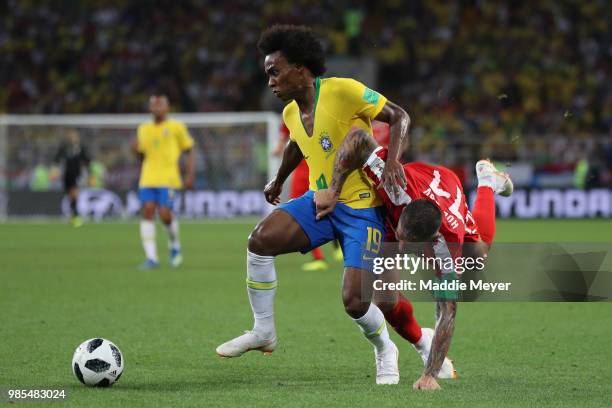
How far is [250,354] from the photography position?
289 inches

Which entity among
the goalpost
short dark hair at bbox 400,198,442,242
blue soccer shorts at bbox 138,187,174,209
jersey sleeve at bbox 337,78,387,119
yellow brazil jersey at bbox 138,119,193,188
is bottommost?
the goalpost

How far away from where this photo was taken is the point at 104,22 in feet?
101

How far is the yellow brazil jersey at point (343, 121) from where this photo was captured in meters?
6.22

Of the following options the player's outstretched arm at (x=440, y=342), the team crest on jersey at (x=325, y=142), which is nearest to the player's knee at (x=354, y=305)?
the player's outstretched arm at (x=440, y=342)

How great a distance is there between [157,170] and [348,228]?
7.89m

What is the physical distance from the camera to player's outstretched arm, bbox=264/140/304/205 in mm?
6672

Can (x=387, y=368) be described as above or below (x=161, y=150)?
above

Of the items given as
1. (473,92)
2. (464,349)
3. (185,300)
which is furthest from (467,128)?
(464,349)

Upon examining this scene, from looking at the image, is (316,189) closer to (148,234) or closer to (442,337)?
(442,337)

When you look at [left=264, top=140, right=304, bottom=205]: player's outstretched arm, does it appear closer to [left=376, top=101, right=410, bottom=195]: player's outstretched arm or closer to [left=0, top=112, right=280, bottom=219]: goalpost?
[left=376, top=101, right=410, bottom=195]: player's outstretched arm

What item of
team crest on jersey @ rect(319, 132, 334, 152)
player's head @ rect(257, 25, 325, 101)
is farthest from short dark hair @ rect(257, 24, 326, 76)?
team crest on jersey @ rect(319, 132, 334, 152)

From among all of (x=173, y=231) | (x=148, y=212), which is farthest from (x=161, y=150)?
(x=173, y=231)

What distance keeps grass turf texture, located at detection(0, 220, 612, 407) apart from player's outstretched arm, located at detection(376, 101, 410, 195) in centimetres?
114

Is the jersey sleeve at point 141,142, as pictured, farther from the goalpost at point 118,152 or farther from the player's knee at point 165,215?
the goalpost at point 118,152
